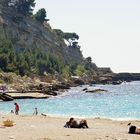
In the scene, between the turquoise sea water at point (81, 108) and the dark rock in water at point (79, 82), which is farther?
the dark rock in water at point (79, 82)

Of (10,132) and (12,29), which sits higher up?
(12,29)

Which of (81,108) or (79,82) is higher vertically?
(79,82)

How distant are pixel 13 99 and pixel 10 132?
59713 mm

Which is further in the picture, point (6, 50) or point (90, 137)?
point (6, 50)

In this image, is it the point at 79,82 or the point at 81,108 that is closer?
the point at 81,108

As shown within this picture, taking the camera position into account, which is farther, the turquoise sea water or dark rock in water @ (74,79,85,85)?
dark rock in water @ (74,79,85,85)

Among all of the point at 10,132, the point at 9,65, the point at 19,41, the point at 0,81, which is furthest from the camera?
the point at 19,41

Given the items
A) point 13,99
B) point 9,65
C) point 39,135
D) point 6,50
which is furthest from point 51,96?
point 39,135

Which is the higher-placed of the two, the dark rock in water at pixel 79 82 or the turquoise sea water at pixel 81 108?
the dark rock in water at pixel 79 82

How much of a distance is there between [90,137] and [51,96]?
7192 cm

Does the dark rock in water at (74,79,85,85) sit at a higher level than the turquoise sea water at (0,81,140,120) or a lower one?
higher

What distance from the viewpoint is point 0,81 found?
124 metres

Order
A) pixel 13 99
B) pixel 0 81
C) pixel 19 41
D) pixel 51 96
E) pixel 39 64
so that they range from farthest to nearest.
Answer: pixel 19 41 → pixel 39 64 → pixel 0 81 → pixel 51 96 → pixel 13 99

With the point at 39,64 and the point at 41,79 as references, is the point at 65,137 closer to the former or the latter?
the point at 41,79
